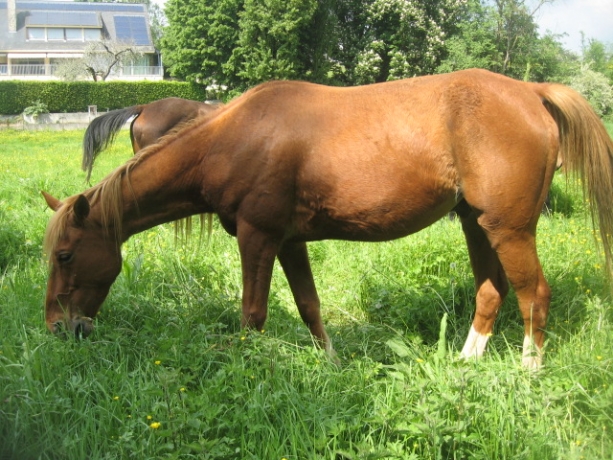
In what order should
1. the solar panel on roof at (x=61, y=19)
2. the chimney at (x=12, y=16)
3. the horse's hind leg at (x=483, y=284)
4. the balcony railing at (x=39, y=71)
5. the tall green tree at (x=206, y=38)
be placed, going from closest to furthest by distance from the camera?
the horse's hind leg at (x=483, y=284) → the tall green tree at (x=206, y=38) → the balcony railing at (x=39, y=71) → the chimney at (x=12, y=16) → the solar panel on roof at (x=61, y=19)

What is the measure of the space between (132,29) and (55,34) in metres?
6.86

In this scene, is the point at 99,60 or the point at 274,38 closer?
the point at 274,38

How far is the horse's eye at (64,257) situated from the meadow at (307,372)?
1.52ft

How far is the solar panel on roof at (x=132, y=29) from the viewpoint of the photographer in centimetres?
5144

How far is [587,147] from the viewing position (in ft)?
11.4

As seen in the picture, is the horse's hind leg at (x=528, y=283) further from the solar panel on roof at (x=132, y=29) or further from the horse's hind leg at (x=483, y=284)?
the solar panel on roof at (x=132, y=29)

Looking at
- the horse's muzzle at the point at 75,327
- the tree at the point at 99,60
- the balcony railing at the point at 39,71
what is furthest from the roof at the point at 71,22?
the horse's muzzle at the point at 75,327

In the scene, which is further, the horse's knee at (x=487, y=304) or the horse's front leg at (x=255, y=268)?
the horse's knee at (x=487, y=304)

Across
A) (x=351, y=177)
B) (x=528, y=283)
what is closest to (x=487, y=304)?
(x=528, y=283)

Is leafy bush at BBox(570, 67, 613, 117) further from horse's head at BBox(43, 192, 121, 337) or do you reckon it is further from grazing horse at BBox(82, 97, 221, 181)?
horse's head at BBox(43, 192, 121, 337)

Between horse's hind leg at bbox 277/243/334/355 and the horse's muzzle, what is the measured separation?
1281 millimetres

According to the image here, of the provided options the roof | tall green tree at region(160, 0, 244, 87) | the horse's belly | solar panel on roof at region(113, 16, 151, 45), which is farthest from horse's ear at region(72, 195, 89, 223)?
solar panel on roof at region(113, 16, 151, 45)

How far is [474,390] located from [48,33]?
188 ft

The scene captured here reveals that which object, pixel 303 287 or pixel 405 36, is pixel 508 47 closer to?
pixel 405 36
